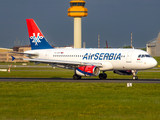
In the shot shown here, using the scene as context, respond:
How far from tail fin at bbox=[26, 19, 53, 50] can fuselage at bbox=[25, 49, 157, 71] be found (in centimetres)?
418

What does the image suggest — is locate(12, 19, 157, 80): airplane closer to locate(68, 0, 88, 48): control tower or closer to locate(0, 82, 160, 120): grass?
locate(0, 82, 160, 120): grass

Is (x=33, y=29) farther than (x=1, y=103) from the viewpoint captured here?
Yes

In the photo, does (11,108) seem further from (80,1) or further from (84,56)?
(80,1)

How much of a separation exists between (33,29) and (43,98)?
28.8 metres

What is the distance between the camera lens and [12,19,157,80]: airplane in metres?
42.0

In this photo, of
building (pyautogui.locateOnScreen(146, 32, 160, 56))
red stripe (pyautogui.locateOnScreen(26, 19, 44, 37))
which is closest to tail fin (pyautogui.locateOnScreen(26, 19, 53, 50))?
red stripe (pyautogui.locateOnScreen(26, 19, 44, 37))

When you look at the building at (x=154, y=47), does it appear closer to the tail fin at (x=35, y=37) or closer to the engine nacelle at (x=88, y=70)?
the tail fin at (x=35, y=37)

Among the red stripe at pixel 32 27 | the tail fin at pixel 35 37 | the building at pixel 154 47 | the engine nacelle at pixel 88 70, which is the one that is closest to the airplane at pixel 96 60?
the engine nacelle at pixel 88 70

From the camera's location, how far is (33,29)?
2018 inches

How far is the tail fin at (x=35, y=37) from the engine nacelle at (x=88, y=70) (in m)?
9.94

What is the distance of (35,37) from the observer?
168ft

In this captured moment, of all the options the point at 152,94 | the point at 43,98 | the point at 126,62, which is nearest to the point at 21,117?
the point at 43,98

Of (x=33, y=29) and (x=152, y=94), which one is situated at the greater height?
(x=33, y=29)

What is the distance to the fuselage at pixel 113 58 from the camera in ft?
137
